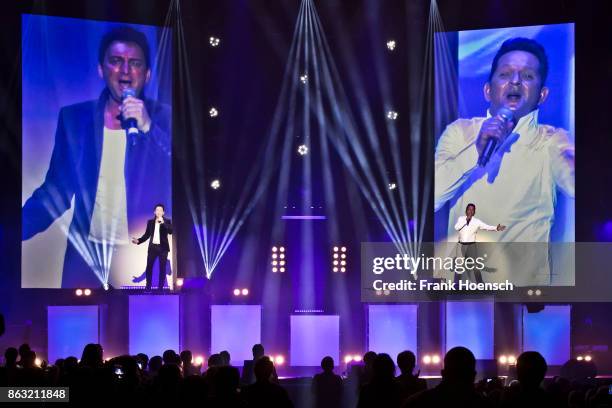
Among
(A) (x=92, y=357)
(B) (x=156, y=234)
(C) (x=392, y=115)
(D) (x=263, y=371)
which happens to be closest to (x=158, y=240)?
(B) (x=156, y=234)

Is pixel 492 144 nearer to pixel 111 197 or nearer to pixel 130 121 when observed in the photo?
pixel 130 121

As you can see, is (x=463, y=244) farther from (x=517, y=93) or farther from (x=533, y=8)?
(x=533, y=8)

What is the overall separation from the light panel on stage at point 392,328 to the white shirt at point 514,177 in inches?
60.7

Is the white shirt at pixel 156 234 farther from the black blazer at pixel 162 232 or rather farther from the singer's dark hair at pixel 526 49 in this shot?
the singer's dark hair at pixel 526 49

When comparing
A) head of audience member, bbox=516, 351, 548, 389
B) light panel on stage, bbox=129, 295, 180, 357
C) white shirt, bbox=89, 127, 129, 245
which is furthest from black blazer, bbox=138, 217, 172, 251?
head of audience member, bbox=516, 351, 548, 389

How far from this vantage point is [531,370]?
147 inches

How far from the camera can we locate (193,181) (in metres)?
14.6

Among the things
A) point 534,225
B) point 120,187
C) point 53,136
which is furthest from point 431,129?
point 53,136

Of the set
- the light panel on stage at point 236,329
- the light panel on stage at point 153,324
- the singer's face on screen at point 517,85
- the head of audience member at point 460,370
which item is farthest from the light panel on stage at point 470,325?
the head of audience member at point 460,370

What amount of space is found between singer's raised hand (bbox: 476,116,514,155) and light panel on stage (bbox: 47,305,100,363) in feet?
22.9

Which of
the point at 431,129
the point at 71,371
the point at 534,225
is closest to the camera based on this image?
the point at 71,371

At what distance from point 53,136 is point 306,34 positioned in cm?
490

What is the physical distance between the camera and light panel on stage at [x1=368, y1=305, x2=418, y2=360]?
13000 mm

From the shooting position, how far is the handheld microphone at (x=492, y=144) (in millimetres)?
13438
